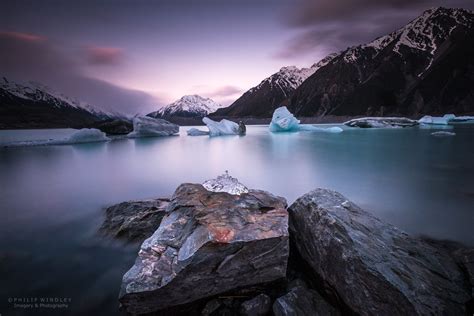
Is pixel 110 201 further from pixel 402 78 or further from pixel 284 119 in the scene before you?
pixel 402 78

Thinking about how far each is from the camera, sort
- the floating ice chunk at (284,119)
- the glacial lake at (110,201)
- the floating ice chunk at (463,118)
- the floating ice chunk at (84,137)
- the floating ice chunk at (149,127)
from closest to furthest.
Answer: the glacial lake at (110,201)
the floating ice chunk at (84,137)
the floating ice chunk at (149,127)
the floating ice chunk at (284,119)
the floating ice chunk at (463,118)

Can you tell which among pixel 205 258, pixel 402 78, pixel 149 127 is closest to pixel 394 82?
pixel 402 78

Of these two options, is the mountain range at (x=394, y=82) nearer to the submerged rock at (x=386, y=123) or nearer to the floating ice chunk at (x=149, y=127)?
the submerged rock at (x=386, y=123)

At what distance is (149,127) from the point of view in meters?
32.6

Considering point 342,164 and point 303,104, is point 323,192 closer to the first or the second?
point 342,164

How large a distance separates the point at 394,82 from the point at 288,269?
143 metres

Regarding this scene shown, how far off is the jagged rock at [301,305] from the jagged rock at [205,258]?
276 millimetres

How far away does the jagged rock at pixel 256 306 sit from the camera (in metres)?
2.59

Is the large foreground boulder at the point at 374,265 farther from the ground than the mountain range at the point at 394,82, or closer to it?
closer to it

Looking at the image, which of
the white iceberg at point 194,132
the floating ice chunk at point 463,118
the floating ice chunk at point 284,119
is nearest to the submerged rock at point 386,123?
the floating ice chunk at point 463,118

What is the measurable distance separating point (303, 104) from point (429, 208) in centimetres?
15248

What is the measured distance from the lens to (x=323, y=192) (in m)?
3.85

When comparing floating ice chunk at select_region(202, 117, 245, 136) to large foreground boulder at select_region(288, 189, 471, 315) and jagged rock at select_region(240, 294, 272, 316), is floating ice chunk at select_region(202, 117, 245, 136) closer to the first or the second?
large foreground boulder at select_region(288, 189, 471, 315)

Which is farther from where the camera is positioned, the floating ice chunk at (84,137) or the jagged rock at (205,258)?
the floating ice chunk at (84,137)
